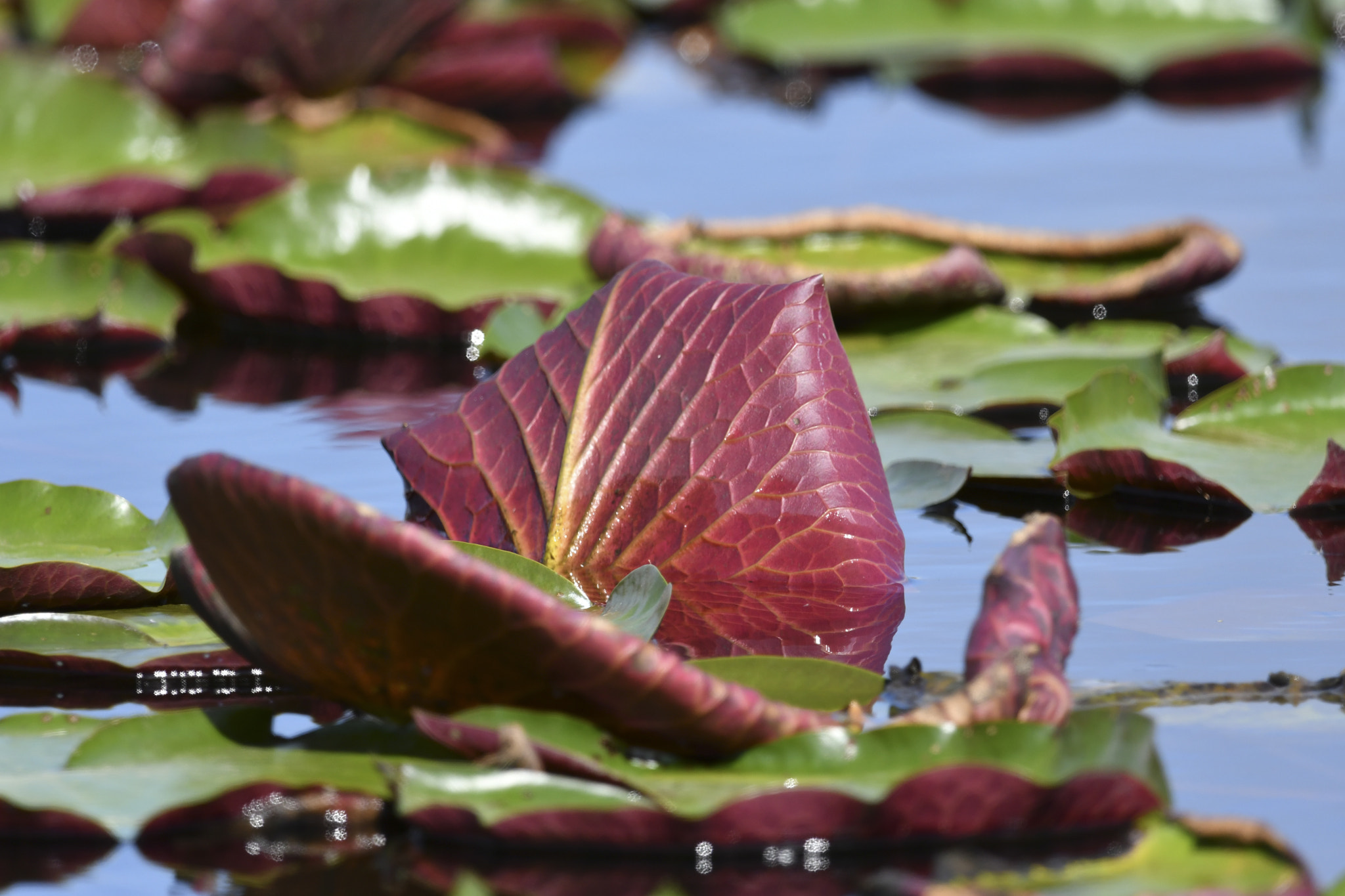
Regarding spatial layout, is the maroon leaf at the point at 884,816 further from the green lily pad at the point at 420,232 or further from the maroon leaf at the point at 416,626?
the green lily pad at the point at 420,232

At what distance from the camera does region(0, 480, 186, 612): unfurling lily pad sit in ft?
5.70

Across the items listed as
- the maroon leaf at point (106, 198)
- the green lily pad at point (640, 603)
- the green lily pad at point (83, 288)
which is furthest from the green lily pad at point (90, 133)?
the green lily pad at point (640, 603)

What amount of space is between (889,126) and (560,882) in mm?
4048

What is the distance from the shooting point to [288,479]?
1.25 meters

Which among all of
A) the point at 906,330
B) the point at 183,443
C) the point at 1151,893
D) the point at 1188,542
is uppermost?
the point at 906,330

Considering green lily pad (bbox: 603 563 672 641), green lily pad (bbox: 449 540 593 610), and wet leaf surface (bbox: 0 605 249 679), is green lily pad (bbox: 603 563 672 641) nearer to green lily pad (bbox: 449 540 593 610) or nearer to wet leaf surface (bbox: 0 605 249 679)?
green lily pad (bbox: 449 540 593 610)

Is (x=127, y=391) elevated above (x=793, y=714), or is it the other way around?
(x=127, y=391)

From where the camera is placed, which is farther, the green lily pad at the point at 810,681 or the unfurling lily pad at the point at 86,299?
the unfurling lily pad at the point at 86,299

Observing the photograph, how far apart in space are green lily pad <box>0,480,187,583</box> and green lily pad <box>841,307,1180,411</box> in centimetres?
104

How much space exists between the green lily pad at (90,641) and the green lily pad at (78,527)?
19 centimetres

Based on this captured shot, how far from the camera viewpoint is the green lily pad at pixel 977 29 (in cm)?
584

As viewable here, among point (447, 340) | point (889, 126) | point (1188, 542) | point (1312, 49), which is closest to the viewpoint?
point (1188, 542)

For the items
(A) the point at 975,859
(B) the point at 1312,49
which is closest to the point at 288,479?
(A) the point at 975,859

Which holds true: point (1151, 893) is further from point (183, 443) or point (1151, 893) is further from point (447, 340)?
point (447, 340)
